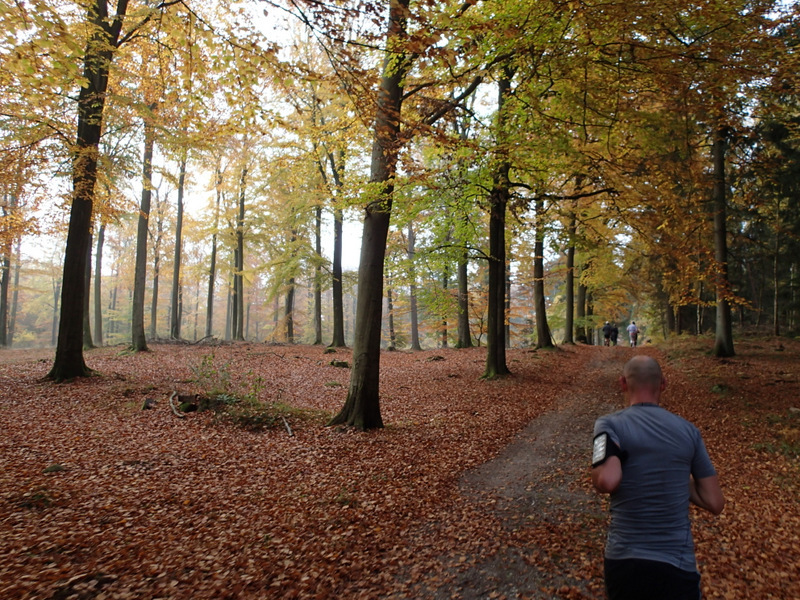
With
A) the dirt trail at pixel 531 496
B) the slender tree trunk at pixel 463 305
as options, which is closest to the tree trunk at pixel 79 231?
the dirt trail at pixel 531 496

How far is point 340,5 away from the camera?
4.86 m

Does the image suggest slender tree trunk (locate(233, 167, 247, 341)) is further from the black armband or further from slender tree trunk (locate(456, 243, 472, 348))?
the black armband

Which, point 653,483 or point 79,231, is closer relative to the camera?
point 653,483

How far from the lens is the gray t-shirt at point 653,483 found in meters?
1.99

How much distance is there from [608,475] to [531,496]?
364 cm

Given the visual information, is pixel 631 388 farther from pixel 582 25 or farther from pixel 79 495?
pixel 582 25

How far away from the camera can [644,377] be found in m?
2.19

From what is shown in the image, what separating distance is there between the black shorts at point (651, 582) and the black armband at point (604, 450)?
47cm

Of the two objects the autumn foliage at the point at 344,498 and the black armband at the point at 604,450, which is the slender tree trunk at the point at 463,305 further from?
the black armband at the point at 604,450

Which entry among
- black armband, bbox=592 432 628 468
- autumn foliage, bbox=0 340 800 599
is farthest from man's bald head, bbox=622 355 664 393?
autumn foliage, bbox=0 340 800 599

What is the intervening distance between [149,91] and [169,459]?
11059 millimetres

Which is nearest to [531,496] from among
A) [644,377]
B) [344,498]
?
[344,498]

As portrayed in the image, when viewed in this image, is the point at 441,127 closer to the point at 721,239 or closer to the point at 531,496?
the point at 531,496

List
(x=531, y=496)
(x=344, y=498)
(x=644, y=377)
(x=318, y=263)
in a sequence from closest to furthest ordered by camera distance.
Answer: (x=644, y=377), (x=344, y=498), (x=531, y=496), (x=318, y=263)
